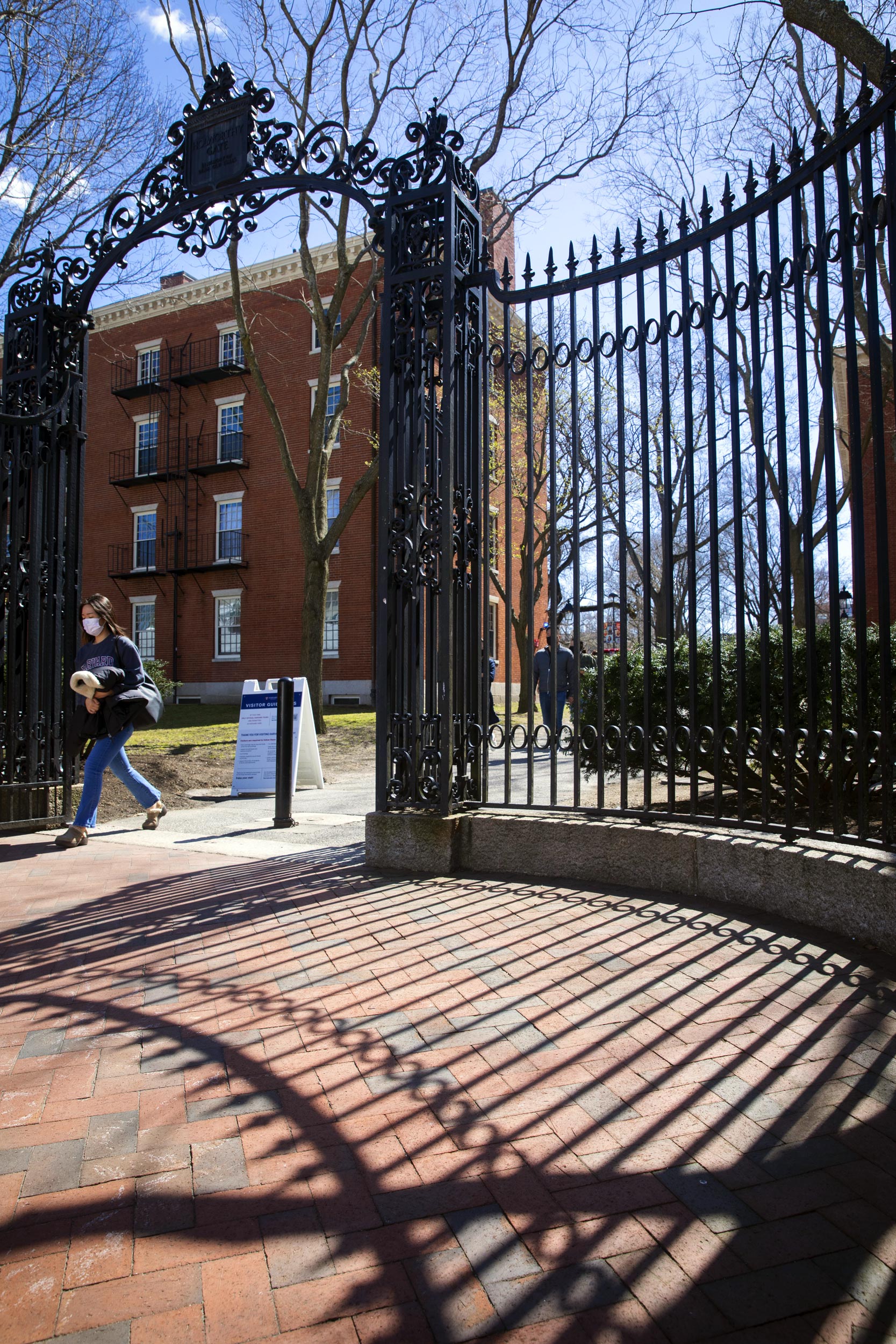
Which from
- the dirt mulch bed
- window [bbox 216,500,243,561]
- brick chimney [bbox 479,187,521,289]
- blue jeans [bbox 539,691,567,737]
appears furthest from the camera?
window [bbox 216,500,243,561]

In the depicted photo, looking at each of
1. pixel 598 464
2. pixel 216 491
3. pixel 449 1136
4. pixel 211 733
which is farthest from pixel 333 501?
pixel 449 1136

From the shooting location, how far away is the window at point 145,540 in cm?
3206

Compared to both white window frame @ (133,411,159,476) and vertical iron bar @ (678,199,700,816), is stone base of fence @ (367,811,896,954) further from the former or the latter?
white window frame @ (133,411,159,476)

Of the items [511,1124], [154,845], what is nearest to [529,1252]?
[511,1124]

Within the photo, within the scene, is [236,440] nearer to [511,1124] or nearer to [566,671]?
[566,671]

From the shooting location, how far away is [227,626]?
30.1 metres

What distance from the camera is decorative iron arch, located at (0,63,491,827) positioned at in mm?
5496

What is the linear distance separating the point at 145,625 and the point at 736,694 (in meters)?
29.6

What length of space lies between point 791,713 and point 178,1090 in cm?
291

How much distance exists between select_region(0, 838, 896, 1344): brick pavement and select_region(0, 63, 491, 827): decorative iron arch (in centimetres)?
214

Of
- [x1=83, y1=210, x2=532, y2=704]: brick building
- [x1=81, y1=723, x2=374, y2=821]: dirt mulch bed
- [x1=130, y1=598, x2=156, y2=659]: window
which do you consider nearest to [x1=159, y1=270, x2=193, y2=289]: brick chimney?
[x1=83, y1=210, x2=532, y2=704]: brick building

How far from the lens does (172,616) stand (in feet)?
102

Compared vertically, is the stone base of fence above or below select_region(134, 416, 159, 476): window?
below

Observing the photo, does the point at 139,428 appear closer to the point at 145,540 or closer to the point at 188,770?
the point at 145,540
